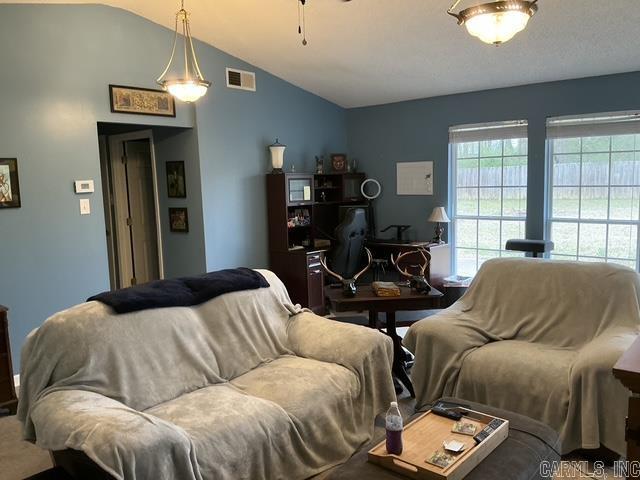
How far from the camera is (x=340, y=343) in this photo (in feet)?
9.53

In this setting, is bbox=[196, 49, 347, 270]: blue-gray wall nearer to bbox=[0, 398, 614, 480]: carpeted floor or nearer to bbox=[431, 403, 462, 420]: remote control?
bbox=[0, 398, 614, 480]: carpeted floor

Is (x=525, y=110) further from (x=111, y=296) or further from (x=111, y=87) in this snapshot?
(x=111, y=296)

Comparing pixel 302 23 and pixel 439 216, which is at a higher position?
pixel 302 23

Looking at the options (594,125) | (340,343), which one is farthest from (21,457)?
(594,125)

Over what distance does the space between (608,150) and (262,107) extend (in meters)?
3.50

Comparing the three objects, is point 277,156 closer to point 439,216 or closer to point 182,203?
point 182,203

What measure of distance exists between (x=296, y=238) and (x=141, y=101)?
2.34 m

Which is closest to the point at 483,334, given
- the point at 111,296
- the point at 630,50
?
the point at 111,296

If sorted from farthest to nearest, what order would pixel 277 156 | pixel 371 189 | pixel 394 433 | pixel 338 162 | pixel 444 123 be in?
1. pixel 371 189
2. pixel 338 162
3. pixel 444 123
4. pixel 277 156
5. pixel 394 433

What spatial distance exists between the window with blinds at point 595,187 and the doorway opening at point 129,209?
4269 millimetres

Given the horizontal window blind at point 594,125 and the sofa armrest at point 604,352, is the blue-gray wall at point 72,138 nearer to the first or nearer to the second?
the horizontal window blind at point 594,125

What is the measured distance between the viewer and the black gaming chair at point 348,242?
5.30 meters

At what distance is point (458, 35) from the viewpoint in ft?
14.1

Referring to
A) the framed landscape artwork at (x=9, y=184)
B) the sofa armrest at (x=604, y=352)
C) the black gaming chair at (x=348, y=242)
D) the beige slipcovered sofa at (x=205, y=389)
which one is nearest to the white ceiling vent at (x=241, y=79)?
the black gaming chair at (x=348, y=242)
